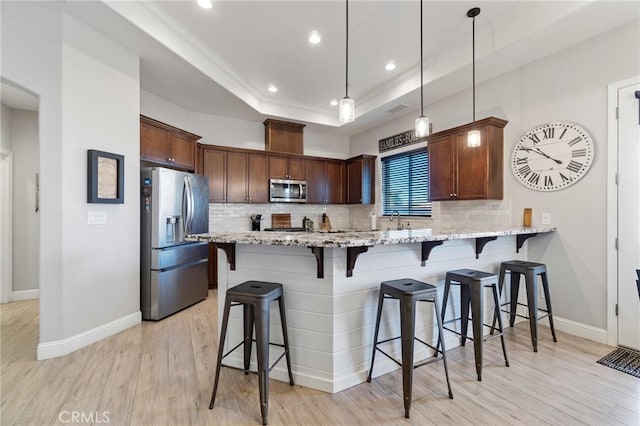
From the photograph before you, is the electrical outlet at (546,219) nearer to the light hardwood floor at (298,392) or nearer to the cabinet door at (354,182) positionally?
the light hardwood floor at (298,392)

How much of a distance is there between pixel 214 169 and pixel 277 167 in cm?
114

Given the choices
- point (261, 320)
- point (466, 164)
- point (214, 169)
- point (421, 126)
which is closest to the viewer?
point (261, 320)

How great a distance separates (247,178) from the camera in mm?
5082

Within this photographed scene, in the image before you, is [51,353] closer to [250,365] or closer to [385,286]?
[250,365]

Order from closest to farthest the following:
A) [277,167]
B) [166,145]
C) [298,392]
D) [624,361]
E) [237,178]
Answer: [298,392] → [624,361] → [166,145] → [237,178] → [277,167]

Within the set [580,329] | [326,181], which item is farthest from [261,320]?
[326,181]

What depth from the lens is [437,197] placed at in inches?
158

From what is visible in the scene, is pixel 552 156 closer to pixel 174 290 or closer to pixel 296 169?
pixel 296 169

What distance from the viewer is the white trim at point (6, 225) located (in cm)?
396

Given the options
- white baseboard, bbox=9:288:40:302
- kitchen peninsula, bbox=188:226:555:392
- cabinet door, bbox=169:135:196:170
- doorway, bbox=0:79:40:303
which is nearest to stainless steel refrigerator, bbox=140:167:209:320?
cabinet door, bbox=169:135:196:170

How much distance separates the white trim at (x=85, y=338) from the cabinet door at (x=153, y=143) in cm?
188

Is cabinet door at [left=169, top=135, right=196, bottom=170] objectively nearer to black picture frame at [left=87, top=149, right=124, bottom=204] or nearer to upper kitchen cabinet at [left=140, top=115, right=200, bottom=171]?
upper kitchen cabinet at [left=140, top=115, right=200, bottom=171]

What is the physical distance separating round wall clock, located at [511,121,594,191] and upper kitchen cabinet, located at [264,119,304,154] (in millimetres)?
3592

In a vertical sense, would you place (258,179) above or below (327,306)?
above
